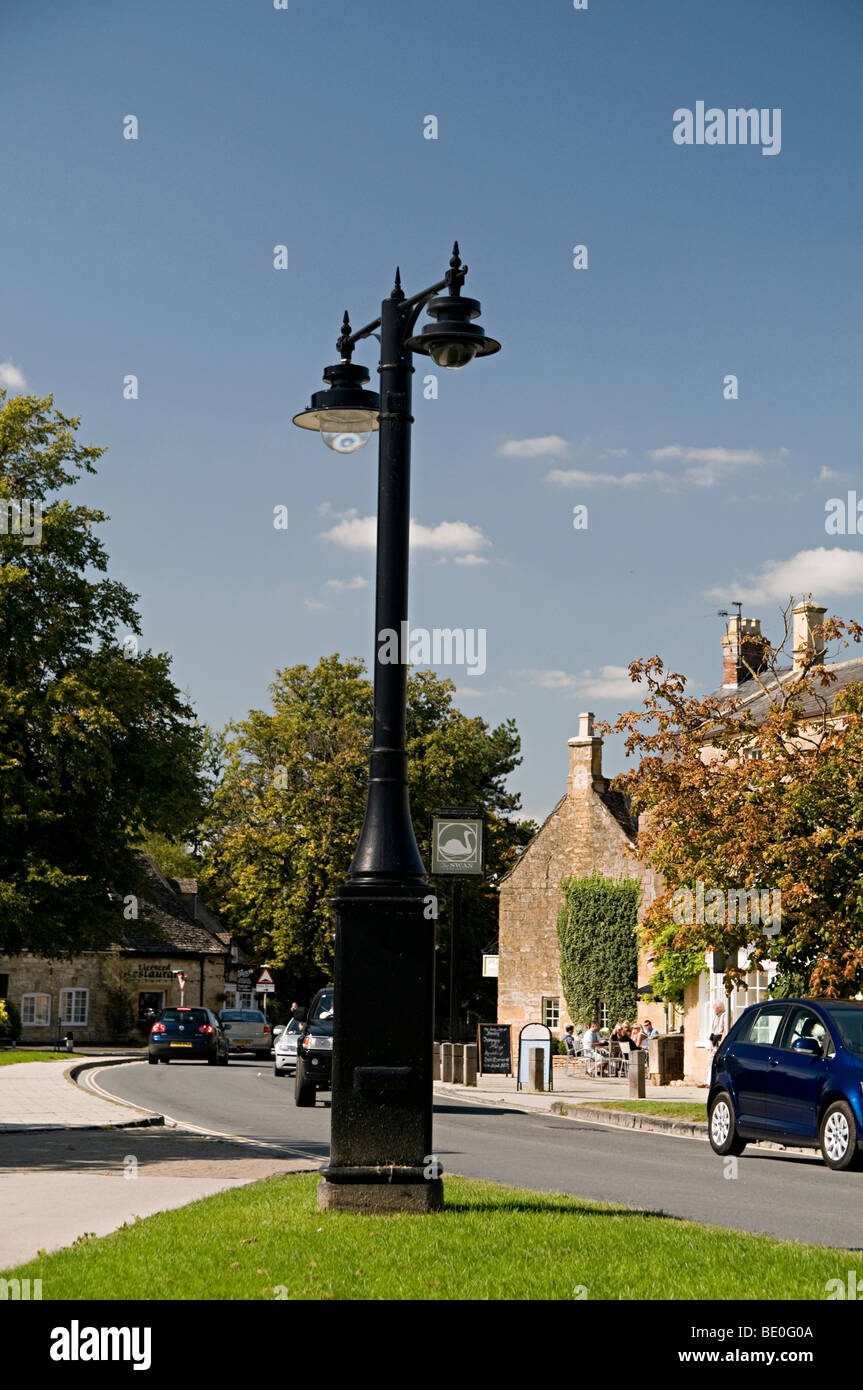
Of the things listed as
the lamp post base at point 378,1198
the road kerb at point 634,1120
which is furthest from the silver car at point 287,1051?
the lamp post base at point 378,1198

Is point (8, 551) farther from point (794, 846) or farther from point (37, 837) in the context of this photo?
point (794, 846)

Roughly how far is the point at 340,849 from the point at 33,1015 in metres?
13.2

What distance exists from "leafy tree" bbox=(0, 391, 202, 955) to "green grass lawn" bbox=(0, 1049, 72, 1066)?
4.45 m

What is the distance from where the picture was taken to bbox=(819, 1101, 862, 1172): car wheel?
16.2m

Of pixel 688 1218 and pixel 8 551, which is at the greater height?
pixel 8 551

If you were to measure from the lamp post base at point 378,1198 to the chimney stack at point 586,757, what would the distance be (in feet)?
139

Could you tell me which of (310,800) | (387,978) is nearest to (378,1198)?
(387,978)

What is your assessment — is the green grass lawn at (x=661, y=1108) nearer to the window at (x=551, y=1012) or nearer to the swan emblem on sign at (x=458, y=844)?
the swan emblem on sign at (x=458, y=844)

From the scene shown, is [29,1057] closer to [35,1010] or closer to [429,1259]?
[35,1010]

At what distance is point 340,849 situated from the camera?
6247 centimetres

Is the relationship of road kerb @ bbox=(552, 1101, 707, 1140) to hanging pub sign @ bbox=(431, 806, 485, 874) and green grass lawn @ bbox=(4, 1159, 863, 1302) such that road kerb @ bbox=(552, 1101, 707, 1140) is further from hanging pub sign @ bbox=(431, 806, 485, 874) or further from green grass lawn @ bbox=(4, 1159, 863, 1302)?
green grass lawn @ bbox=(4, 1159, 863, 1302)

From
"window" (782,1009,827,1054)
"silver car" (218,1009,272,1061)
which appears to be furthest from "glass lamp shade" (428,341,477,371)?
"silver car" (218,1009,272,1061)

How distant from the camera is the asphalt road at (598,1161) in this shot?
1244 centimetres
